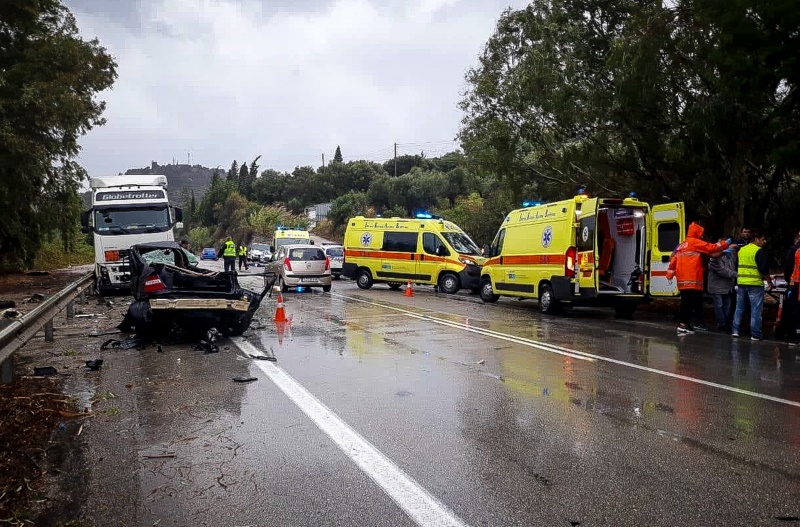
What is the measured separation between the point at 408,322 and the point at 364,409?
690 centimetres

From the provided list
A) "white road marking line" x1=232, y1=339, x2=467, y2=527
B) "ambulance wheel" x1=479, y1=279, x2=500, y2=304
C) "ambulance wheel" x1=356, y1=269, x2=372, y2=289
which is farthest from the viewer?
"ambulance wheel" x1=356, y1=269, x2=372, y2=289

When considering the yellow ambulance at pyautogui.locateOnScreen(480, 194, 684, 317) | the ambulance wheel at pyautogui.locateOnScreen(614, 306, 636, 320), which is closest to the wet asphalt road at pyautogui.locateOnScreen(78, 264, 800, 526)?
the yellow ambulance at pyautogui.locateOnScreen(480, 194, 684, 317)

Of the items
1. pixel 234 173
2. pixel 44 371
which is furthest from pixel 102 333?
pixel 234 173

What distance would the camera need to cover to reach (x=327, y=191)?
79875 mm

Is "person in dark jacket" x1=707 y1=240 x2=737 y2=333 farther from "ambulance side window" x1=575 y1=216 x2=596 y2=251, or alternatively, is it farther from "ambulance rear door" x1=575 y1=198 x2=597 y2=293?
"ambulance side window" x1=575 y1=216 x2=596 y2=251

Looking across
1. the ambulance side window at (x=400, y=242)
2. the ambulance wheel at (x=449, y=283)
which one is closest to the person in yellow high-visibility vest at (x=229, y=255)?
the ambulance side window at (x=400, y=242)

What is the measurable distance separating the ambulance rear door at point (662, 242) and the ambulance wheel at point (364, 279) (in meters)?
11.2

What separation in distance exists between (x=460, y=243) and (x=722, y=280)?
33.9 ft

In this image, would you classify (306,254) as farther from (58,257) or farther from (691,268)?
(58,257)

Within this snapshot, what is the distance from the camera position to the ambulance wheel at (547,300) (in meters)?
15.1

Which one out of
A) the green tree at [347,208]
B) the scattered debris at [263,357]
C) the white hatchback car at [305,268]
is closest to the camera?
the scattered debris at [263,357]

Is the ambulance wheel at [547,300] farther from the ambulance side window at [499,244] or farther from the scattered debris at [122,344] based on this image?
the scattered debris at [122,344]

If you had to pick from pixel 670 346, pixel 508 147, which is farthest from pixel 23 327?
pixel 508 147

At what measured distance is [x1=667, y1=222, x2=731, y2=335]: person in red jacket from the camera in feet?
38.2
